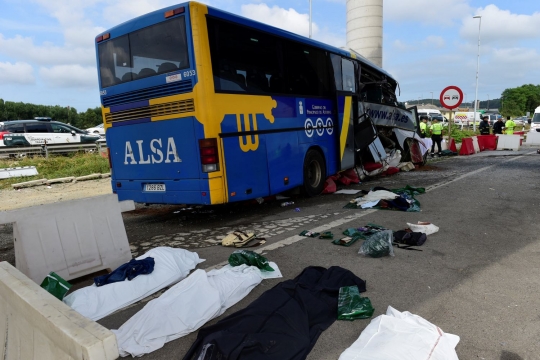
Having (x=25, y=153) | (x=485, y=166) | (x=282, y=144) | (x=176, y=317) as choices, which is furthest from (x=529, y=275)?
(x=25, y=153)

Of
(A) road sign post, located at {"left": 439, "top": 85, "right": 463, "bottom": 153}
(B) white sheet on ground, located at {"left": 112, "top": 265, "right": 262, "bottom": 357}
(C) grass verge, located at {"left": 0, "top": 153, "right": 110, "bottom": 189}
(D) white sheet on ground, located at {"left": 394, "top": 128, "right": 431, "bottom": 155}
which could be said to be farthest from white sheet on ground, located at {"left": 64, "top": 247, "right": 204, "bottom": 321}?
(A) road sign post, located at {"left": 439, "top": 85, "right": 463, "bottom": 153}

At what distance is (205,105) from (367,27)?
47.5 feet

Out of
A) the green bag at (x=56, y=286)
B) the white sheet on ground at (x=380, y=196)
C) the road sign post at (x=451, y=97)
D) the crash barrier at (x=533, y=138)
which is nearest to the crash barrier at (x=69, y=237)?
the green bag at (x=56, y=286)

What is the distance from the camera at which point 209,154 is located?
17.9 feet

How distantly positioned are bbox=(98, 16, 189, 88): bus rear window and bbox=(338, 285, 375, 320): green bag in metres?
3.85

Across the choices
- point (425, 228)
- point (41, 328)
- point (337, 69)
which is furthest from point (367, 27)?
point (41, 328)

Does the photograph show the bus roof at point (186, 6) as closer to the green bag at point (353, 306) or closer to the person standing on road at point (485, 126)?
the green bag at point (353, 306)

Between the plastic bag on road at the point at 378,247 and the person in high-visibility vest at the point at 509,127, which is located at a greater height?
the person in high-visibility vest at the point at 509,127

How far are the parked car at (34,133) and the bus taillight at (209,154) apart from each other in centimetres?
1574

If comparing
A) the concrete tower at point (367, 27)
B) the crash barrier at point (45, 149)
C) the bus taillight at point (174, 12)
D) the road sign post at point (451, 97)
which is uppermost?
the concrete tower at point (367, 27)

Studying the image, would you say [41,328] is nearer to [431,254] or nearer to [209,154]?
[209,154]

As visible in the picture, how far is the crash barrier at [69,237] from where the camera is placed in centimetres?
364

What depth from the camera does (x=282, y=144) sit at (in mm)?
6836

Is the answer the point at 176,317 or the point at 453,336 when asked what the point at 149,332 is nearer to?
the point at 176,317
